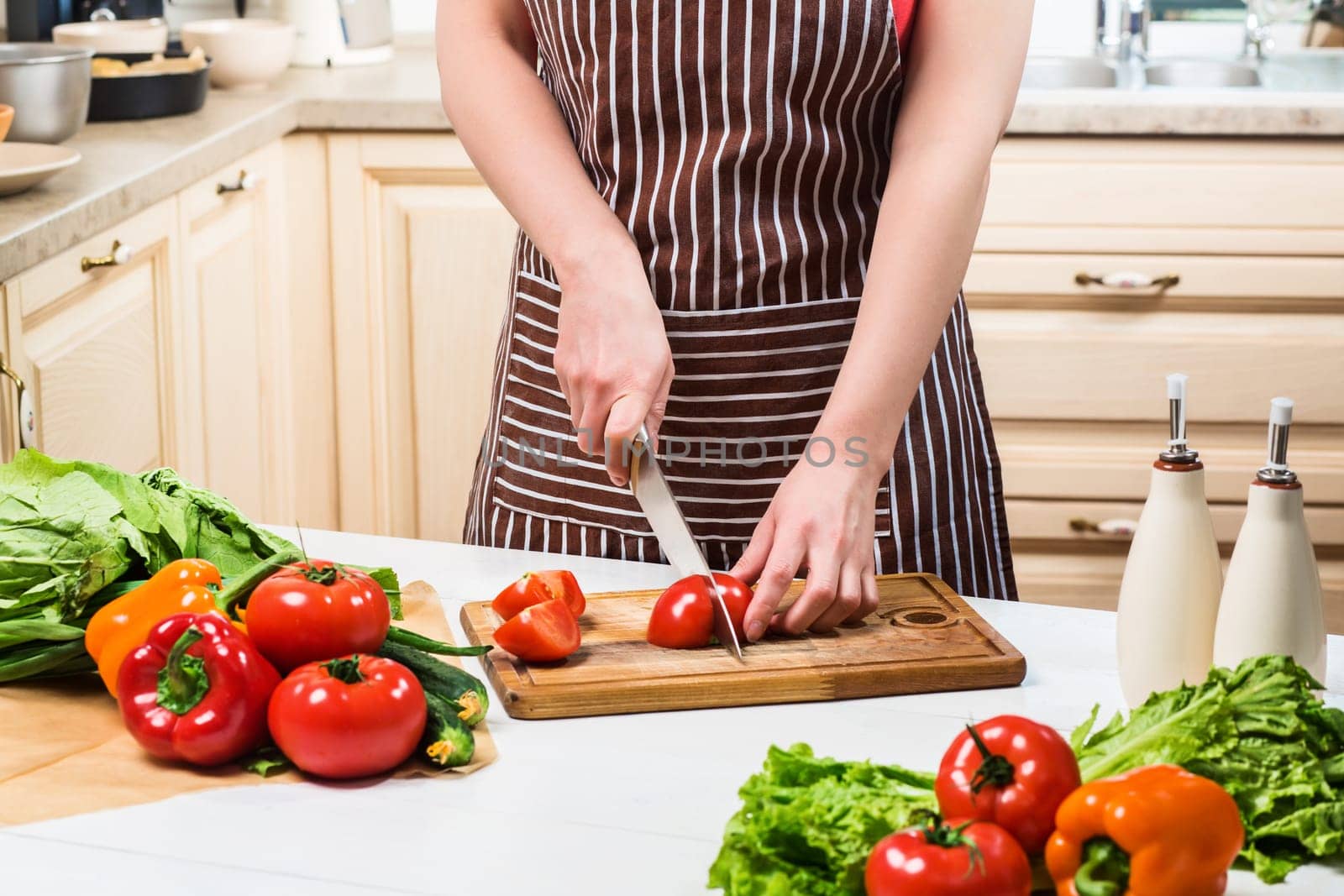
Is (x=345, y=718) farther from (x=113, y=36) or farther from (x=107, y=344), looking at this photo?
(x=113, y=36)

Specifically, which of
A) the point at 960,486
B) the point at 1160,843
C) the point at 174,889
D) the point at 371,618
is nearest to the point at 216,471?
the point at 960,486

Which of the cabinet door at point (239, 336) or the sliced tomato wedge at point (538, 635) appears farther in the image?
the cabinet door at point (239, 336)

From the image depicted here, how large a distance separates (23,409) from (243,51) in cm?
106

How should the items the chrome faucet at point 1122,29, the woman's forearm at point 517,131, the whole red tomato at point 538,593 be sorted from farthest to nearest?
the chrome faucet at point 1122,29 < the woman's forearm at point 517,131 < the whole red tomato at point 538,593

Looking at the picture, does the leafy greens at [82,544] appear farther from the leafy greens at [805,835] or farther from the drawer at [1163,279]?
the drawer at [1163,279]

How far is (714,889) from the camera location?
0.74 metres

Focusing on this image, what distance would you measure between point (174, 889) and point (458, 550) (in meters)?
0.54

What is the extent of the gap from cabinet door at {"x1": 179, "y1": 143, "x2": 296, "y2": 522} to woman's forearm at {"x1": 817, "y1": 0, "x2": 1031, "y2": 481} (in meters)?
1.25

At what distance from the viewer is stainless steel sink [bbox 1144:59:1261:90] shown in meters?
2.80

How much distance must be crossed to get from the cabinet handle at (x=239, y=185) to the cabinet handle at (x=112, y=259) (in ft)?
1.08

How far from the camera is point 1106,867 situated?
2.21ft

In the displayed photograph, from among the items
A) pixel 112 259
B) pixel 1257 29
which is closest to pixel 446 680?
pixel 112 259

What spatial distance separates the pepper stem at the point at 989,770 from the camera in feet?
2.28

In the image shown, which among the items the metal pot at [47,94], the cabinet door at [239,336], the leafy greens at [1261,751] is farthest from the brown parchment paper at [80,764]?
the cabinet door at [239,336]
